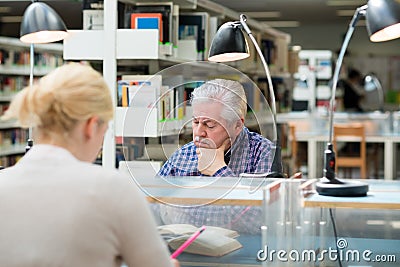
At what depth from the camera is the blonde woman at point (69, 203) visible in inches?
59.7

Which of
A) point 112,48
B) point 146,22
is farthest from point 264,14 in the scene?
point 112,48

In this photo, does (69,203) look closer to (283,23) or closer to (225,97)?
(225,97)

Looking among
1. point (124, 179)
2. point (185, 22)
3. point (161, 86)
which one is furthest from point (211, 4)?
point (124, 179)

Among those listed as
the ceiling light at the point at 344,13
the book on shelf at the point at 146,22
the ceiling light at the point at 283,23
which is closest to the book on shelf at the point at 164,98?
the book on shelf at the point at 146,22

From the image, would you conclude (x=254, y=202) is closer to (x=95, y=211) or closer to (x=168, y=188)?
(x=168, y=188)

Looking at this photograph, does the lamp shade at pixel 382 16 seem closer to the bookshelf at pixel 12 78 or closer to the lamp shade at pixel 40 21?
the lamp shade at pixel 40 21

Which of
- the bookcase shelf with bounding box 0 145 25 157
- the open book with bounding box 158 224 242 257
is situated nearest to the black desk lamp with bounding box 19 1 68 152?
the open book with bounding box 158 224 242 257

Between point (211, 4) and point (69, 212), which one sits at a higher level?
point (211, 4)

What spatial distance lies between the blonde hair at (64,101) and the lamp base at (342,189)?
62.0 inches

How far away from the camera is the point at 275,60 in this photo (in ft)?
24.7

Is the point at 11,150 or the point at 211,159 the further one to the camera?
the point at 11,150

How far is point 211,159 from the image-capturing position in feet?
9.78

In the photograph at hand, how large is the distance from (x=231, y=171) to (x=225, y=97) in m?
0.29

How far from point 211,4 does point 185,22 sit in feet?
1.56
